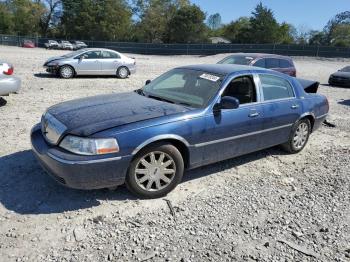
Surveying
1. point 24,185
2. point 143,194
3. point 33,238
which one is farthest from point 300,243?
point 24,185

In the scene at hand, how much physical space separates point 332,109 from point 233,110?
297 inches

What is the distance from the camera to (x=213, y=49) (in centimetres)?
4812

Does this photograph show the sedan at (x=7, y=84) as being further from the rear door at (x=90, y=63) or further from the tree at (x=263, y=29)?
the tree at (x=263, y=29)

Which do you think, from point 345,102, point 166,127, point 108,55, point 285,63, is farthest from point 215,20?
point 166,127

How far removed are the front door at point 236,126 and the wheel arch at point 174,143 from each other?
0.18 m

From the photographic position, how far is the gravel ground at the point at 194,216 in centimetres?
354

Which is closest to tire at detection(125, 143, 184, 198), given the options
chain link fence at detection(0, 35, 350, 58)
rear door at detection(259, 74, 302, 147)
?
rear door at detection(259, 74, 302, 147)

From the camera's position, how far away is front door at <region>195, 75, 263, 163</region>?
15.7 feet

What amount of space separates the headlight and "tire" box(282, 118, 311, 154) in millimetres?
3418

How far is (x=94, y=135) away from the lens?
3926 millimetres

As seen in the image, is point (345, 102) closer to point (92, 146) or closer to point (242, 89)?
point (242, 89)

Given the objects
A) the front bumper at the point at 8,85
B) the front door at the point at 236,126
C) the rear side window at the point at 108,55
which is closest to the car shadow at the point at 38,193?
the front door at the point at 236,126

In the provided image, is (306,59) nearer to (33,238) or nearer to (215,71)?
(215,71)

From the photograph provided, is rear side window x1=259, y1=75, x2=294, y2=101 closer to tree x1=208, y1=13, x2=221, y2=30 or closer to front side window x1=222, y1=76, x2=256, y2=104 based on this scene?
front side window x1=222, y1=76, x2=256, y2=104
